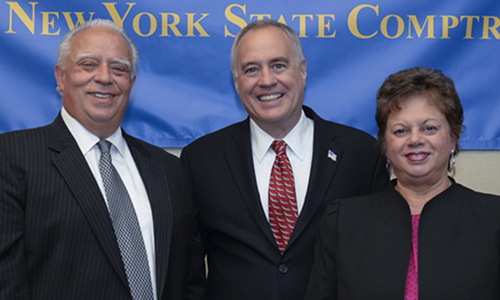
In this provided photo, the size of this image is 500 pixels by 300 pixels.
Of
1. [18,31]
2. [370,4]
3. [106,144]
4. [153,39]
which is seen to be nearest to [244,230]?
[106,144]

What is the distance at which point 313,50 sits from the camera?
7.29 ft

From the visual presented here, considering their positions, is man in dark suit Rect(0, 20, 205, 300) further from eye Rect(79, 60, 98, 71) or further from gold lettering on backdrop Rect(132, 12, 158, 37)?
gold lettering on backdrop Rect(132, 12, 158, 37)

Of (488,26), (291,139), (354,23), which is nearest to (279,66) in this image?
(291,139)

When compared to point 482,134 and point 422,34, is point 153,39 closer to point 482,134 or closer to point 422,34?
point 422,34

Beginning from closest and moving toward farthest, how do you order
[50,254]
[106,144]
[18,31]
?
[50,254], [106,144], [18,31]

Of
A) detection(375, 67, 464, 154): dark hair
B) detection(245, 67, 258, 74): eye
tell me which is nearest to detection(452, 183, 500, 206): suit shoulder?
detection(375, 67, 464, 154): dark hair

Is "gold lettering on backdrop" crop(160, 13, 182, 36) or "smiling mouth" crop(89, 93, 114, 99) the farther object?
"gold lettering on backdrop" crop(160, 13, 182, 36)

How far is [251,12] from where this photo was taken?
2.21m

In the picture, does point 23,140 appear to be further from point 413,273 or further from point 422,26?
point 422,26

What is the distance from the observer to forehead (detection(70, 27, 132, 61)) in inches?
63.8

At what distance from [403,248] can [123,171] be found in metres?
0.86

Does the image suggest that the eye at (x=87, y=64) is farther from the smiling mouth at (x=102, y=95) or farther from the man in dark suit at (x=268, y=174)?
the man in dark suit at (x=268, y=174)

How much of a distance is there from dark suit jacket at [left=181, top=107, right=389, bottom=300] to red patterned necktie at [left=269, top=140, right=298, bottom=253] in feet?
0.11

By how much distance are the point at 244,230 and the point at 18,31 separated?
4.21ft
